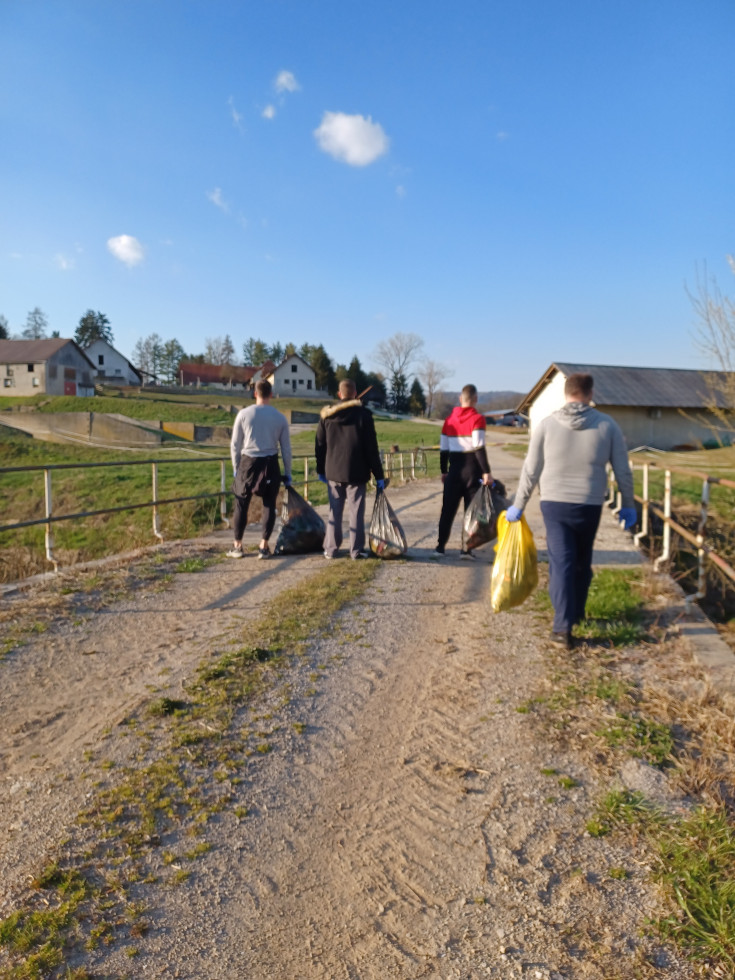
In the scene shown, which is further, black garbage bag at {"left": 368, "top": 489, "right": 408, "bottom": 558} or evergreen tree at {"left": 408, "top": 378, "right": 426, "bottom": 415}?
evergreen tree at {"left": 408, "top": 378, "right": 426, "bottom": 415}

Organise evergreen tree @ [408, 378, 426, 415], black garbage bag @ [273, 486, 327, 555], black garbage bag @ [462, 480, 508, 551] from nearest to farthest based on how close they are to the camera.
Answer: black garbage bag @ [462, 480, 508, 551] < black garbage bag @ [273, 486, 327, 555] < evergreen tree @ [408, 378, 426, 415]

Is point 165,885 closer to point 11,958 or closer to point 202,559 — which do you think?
point 11,958

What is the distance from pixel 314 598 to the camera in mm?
5973

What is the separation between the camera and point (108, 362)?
3425 inches

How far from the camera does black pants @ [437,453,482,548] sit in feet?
24.9

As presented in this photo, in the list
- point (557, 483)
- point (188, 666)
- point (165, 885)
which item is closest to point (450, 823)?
point (165, 885)

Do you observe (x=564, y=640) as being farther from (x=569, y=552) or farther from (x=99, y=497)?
(x=99, y=497)

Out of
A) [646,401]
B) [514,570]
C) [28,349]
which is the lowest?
[514,570]

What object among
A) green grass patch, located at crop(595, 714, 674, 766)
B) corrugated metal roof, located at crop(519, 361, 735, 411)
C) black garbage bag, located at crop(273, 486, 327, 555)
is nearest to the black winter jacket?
black garbage bag, located at crop(273, 486, 327, 555)

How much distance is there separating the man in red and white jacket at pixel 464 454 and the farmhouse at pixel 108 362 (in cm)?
8447

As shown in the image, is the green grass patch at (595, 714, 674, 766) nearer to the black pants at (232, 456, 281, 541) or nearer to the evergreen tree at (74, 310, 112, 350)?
the black pants at (232, 456, 281, 541)

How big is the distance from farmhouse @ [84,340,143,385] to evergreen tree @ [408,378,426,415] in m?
38.4

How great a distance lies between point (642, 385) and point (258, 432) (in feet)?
122

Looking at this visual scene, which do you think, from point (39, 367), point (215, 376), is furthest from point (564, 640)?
point (215, 376)
